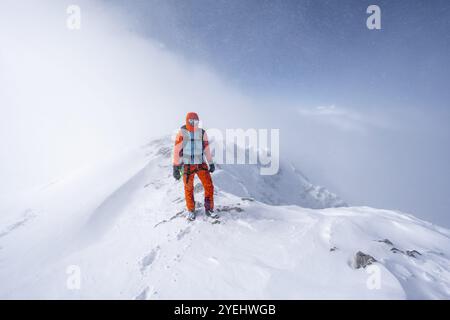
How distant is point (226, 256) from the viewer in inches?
248

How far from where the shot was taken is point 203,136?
28.1ft

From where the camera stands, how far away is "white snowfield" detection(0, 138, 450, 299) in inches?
193

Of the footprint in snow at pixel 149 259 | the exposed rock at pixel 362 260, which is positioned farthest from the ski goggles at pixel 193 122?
the exposed rock at pixel 362 260

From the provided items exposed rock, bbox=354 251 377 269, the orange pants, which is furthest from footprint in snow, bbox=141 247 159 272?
exposed rock, bbox=354 251 377 269

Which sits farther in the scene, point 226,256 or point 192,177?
point 192,177

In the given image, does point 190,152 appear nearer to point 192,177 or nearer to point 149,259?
point 192,177

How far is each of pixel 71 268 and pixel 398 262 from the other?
9.20 meters

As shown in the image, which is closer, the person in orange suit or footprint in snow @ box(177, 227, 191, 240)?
footprint in snow @ box(177, 227, 191, 240)

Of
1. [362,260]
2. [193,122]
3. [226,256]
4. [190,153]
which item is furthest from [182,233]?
[362,260]

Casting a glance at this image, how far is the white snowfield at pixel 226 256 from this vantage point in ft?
16.1

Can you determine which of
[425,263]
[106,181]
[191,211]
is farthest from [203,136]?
[106,181]

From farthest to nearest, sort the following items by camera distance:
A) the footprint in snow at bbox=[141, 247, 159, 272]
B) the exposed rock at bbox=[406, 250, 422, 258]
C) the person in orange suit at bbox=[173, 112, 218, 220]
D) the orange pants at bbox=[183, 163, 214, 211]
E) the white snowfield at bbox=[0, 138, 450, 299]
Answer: the orange pants at bbox=[183, 163, 214, 211]
the person in orange suit at bbox=[173, 112, 218, 220]
the footprint in snow at bbox=[141, 247, 159, 272]
the exposed rock at bbox=[406, 250, 422, 258]
the white snowfield at bbox=[0, 138, 450, 299]

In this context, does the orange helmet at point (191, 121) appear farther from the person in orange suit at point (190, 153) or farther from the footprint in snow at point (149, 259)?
the footprint in snow at point (149, 259)

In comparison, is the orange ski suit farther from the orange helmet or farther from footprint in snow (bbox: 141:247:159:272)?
footprint in snow (bbox: 141:247:159:272)
